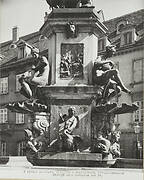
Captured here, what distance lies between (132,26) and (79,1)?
2.33 feet

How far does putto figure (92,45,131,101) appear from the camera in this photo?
3.80 meters

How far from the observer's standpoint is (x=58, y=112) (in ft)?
12.6

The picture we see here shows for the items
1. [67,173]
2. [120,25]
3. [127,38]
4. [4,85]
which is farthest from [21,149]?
[120,25]

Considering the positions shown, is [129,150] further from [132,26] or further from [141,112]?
[132,26]

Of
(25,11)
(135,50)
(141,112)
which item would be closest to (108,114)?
(141,112)

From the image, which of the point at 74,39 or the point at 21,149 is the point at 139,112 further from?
the point at 21,149

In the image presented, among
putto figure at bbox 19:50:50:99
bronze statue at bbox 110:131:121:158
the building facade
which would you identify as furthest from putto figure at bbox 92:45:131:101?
putto figure at bbox 19:50:50:99

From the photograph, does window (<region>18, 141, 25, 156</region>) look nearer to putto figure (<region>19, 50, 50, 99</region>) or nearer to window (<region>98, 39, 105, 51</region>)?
putto figure (<region>19, 50, 50, 99</region>)

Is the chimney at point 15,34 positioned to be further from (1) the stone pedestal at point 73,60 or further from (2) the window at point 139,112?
(2) the window at point 139,112

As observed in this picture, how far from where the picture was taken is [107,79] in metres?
3.81

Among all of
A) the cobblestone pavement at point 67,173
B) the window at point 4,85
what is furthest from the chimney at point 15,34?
the cobblestone pavement at point 67,173

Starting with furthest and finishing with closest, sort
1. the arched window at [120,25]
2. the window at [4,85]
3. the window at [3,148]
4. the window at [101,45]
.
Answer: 1. the window at [4,85]
2. the arched window at [120,25]
3. the window at [3,148]
4. the window at [101,45]

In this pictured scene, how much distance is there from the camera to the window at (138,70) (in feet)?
12.9

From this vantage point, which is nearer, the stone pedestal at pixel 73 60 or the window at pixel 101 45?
the stone pedestal at pixel 73 60
